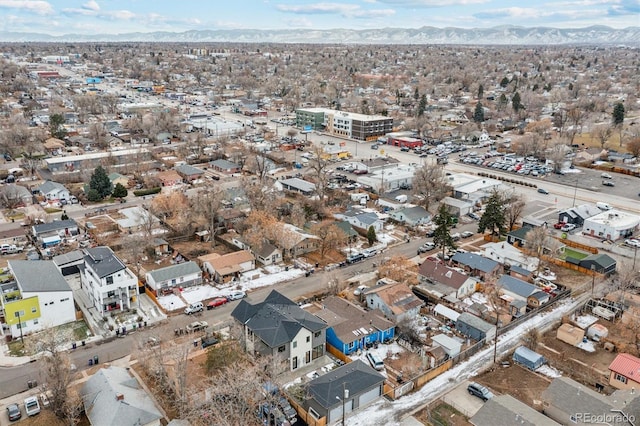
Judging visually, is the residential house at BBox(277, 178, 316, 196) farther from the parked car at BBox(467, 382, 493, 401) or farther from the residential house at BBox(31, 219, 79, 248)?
the parked car at BBox(467, 382, 493, 401)

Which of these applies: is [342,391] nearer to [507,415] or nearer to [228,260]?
[507,415]

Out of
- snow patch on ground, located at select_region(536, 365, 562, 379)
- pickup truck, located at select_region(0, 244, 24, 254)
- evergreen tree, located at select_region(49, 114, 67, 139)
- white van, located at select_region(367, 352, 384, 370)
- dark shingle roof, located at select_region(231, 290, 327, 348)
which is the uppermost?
evergreen tree, located at select_region(49, 114, 67, 139)

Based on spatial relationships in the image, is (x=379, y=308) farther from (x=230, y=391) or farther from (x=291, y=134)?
(x=291, y=134)

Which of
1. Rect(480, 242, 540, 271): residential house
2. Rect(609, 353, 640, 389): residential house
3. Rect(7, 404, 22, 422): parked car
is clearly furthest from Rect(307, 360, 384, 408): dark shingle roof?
Rect(480, 242, 540, 271): residential house

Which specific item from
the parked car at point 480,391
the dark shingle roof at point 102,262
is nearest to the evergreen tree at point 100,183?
the dark shingle roof at point 102,262

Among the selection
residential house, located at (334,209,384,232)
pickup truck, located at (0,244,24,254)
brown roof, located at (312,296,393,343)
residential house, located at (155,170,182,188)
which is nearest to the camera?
brown roof, located at (312,296,393,343)

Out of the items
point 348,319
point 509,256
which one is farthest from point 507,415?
point 509,256
